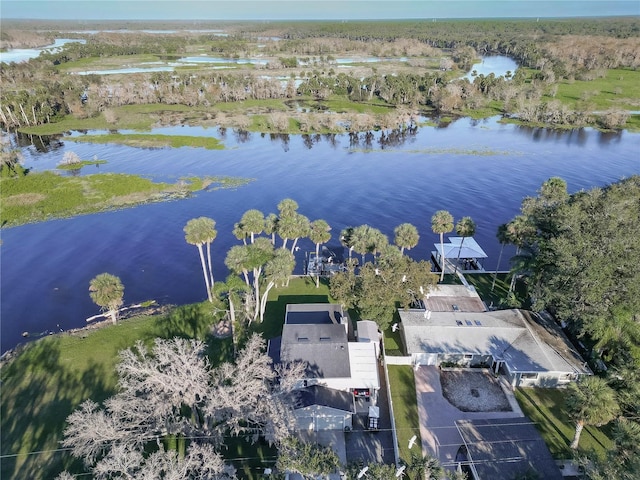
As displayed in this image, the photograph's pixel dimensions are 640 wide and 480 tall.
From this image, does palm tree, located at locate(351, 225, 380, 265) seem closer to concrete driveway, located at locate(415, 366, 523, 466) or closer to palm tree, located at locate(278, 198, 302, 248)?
palm tree, located at locate(278, 198, 302, 248)

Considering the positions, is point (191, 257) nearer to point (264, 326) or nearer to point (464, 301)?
point (264, 326)

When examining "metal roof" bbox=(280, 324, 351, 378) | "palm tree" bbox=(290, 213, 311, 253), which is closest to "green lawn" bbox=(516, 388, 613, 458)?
"metal roof" bbox=(280, 324, 351, 378)

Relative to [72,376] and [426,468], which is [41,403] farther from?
[426,468]

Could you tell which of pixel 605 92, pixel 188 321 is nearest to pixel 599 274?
pixel 188 321

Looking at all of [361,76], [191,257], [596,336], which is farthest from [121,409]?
[361,76]

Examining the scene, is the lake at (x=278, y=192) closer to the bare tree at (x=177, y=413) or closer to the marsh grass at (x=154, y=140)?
the marsh grass at (x=154, y=140)
